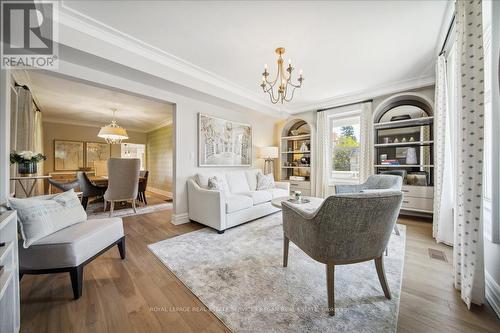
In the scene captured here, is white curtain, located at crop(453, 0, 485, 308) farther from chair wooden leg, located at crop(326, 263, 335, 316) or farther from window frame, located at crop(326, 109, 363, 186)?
window frame, located at crop(326, 109, 363, 186)

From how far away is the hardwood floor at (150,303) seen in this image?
118 centimetres

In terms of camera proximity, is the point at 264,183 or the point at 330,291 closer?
the point at 330,291

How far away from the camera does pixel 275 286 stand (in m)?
1.54

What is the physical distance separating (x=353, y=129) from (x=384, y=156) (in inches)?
36.1

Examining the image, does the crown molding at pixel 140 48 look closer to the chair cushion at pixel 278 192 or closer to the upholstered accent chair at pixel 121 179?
the chair cushion at pixel 278 192

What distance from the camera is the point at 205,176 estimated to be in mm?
3334

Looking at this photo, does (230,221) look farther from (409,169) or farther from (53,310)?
(409,169)

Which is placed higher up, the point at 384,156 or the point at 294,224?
the point at 384,156

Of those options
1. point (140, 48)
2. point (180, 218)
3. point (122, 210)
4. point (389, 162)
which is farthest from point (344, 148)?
point (122, 210)

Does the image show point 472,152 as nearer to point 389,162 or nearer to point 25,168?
point 389,162

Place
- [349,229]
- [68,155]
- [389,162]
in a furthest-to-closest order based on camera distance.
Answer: [68,155], [389,162], [349,229]

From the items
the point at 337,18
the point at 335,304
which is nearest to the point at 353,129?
the point at 337,18

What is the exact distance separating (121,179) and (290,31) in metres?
3.85

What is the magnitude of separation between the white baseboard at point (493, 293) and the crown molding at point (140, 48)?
3.72m
